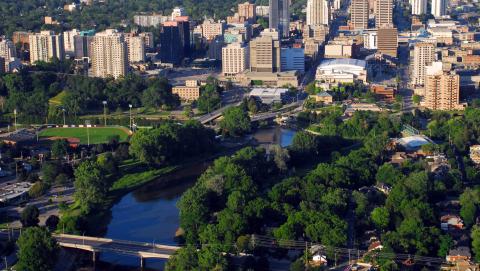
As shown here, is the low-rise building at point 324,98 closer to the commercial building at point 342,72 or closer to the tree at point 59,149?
the commercial building at point 342,72

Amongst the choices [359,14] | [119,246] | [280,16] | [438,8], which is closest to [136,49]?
[280,16]

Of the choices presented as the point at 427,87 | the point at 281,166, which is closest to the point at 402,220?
the point at 281,166

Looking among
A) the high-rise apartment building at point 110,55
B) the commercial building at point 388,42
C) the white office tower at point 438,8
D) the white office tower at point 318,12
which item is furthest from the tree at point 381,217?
the white office tower at point 438,8

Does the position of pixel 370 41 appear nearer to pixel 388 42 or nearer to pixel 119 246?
pixel 388 42

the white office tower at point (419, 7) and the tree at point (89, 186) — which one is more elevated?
the white office tower at point (419, 7)

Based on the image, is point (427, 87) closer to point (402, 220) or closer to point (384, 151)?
point (384, 151)

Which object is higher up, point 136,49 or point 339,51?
point 136,49
